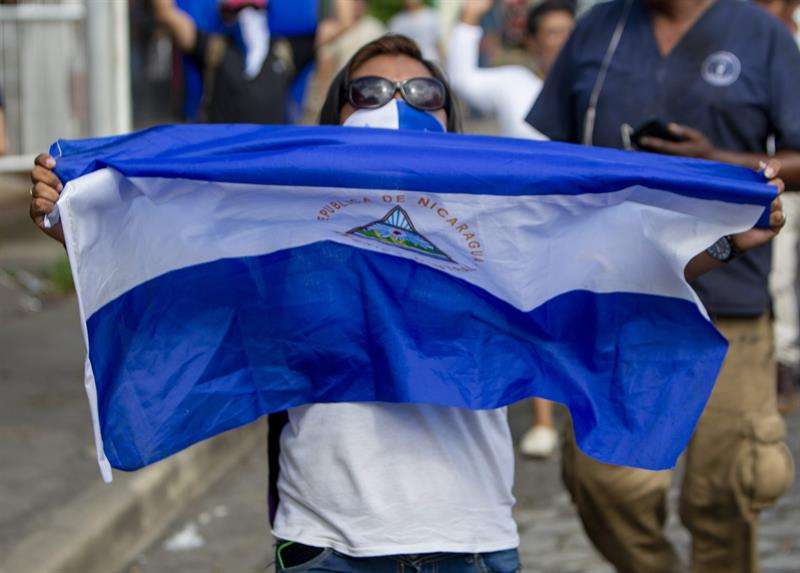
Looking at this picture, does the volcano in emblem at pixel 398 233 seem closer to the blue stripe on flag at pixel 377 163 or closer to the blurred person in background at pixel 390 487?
the blue stripe on flag at pixel 377 163

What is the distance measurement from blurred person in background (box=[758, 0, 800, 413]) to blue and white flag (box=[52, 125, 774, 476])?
177 inches

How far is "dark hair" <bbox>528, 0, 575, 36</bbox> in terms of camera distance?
7.54 m

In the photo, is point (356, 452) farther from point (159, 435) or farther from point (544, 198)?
point (544, 198)

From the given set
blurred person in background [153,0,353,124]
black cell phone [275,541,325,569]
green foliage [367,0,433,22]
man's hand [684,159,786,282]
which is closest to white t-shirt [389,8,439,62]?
green foliage [367,0,433,22]

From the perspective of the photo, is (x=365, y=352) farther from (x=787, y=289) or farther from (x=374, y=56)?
(x=787, y=289)

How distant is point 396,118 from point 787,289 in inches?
199

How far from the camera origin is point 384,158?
10.4 ft

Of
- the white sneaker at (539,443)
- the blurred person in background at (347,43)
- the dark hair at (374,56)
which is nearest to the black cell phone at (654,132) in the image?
the dark hair at (374,56)

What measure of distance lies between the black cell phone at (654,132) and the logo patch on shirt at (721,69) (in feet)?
1.22

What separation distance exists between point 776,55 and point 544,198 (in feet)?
4.97

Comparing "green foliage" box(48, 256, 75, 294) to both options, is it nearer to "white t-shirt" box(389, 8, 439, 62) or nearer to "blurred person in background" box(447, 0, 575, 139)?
"white t-shirt" box(389, 8, 439, 62)

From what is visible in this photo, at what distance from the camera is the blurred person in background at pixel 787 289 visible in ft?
25.2

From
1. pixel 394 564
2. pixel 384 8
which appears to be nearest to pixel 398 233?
pixel 394 564

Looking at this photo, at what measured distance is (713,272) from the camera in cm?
457
